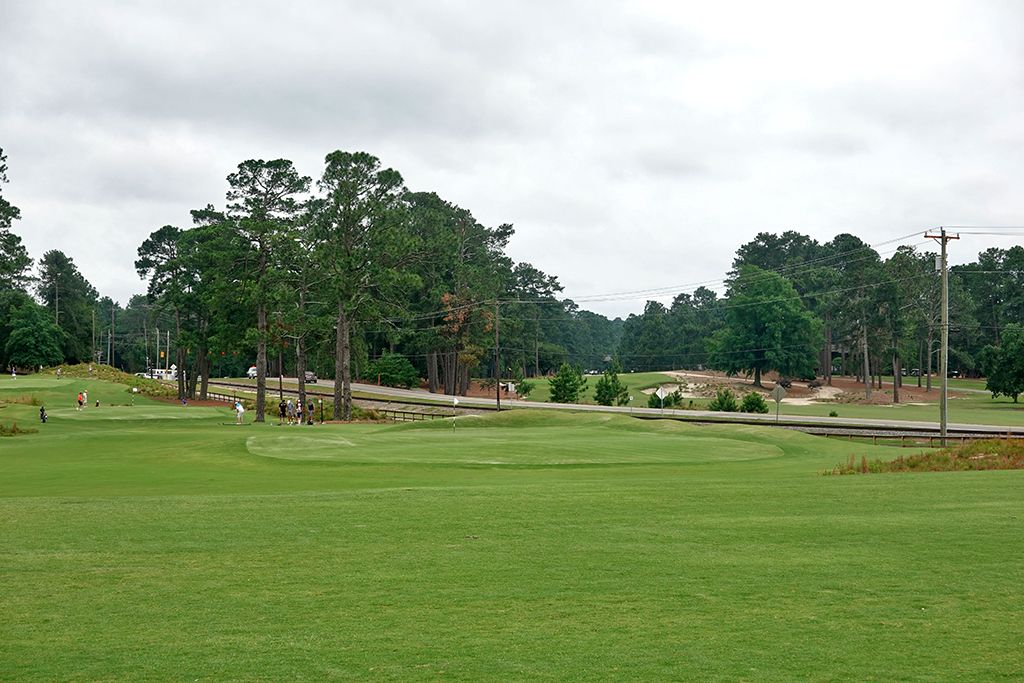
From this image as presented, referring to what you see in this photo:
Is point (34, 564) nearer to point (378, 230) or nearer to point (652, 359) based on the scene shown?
point (378, 230)

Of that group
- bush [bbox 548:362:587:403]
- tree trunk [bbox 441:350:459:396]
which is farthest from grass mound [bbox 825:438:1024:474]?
tree trunk [bbox 441:350:459:396]

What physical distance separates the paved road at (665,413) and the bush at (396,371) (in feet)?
5.40

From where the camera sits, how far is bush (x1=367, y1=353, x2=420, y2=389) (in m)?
115

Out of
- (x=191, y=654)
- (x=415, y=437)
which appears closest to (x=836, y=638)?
(x=191, y=654)

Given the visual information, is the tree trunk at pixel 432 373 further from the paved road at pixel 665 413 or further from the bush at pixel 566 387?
the bush at pixel 566 387

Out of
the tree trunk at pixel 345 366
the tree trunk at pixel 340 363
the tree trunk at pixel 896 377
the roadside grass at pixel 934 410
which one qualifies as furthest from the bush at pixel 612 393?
the tree trunk at pixel 896 377

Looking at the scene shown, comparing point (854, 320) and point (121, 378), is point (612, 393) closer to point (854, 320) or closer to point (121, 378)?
point (854, 320)

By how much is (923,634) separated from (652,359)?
507 ft

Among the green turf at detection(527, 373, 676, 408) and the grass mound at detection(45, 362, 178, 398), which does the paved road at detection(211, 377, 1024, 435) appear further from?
the grass mound at detection(45, 362, 178, 398)

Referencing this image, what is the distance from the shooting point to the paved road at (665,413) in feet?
196

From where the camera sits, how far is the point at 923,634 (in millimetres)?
9000

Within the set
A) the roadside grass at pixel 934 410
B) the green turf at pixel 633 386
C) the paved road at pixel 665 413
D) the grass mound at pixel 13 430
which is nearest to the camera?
the grass mound at pixel 13 430

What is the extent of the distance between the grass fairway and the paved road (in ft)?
134

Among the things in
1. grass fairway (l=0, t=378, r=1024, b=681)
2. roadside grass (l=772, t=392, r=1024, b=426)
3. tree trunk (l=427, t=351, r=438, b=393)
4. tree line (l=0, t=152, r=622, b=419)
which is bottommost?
roadside grass (l=772, t=392, r=1024, b=426)
